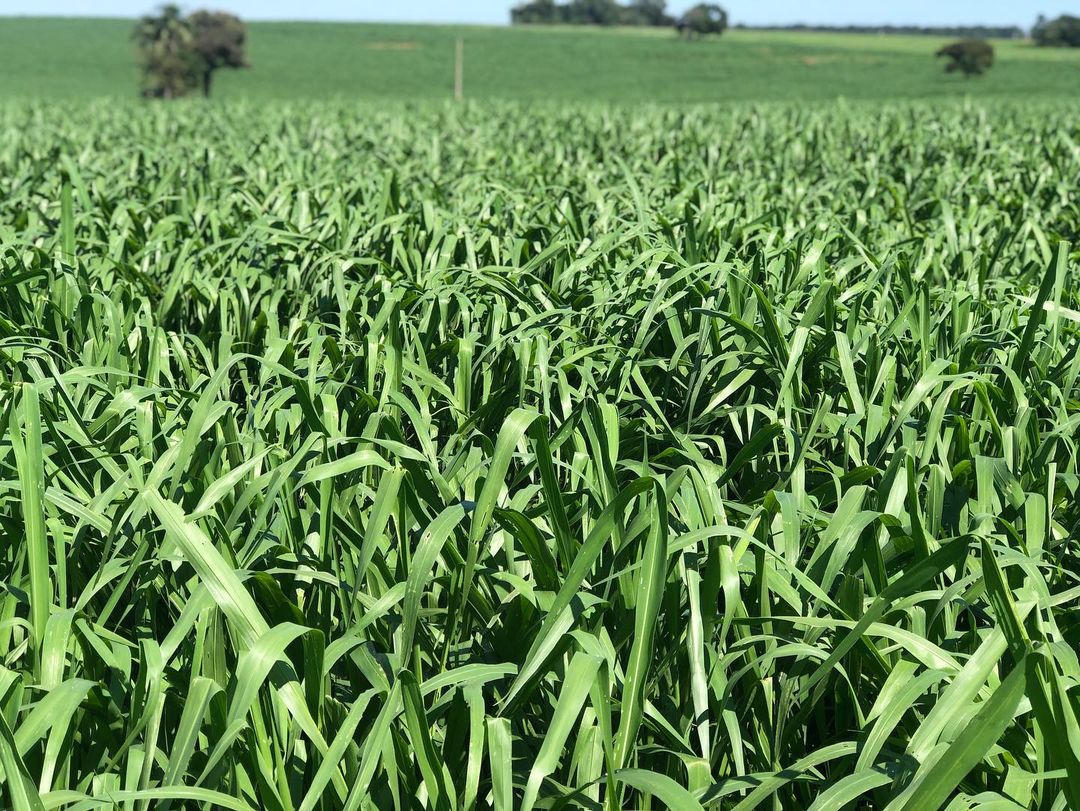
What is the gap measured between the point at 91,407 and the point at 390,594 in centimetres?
105

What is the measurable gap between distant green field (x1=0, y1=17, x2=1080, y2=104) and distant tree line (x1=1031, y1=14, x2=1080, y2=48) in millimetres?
4151

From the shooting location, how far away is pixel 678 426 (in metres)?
2.22

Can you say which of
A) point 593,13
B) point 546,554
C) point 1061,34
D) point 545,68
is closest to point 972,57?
point 545,68

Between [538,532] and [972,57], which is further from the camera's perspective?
[972,57]

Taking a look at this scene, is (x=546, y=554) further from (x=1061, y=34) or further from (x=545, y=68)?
(x=1061, y=34)

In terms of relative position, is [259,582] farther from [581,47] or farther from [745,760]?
[581,47]

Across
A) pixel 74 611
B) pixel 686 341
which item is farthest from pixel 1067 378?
pixel 74 611

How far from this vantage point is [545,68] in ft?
167

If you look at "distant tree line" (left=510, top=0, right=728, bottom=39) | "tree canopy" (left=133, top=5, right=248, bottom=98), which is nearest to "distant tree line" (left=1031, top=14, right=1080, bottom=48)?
"distant tree line" (left=510, top=0, right=728, bottom=39)

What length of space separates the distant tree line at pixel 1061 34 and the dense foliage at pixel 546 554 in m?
78.7

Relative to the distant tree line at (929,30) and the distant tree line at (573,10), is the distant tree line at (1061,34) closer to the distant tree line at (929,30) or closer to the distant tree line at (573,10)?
the distant tree line at (929,30)

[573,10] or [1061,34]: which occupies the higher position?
[573,10]

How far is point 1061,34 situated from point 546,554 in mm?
81438

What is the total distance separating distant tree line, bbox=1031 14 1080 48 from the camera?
6831 centimetres
